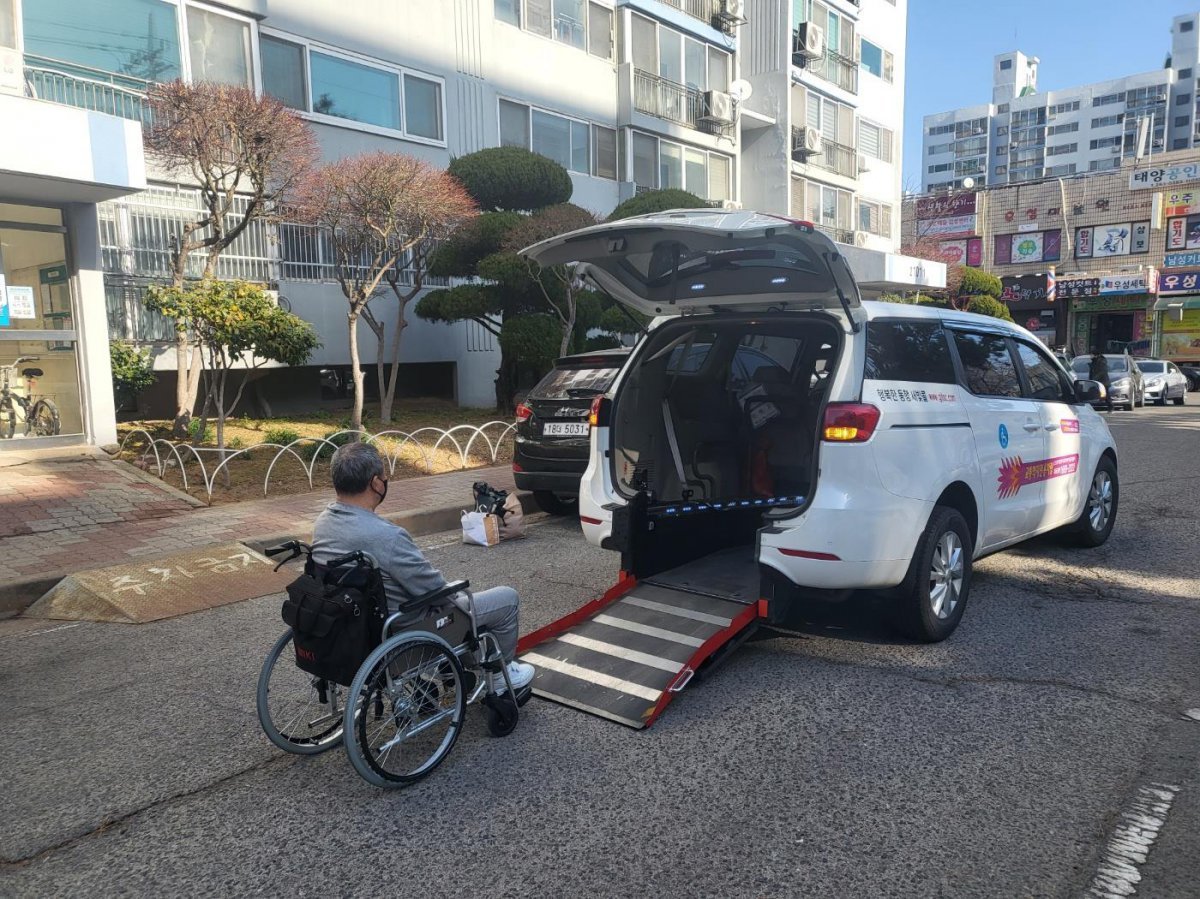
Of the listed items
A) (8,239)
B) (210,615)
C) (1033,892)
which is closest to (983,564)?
(1033,892)

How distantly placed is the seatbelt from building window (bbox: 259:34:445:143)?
37.8 ft

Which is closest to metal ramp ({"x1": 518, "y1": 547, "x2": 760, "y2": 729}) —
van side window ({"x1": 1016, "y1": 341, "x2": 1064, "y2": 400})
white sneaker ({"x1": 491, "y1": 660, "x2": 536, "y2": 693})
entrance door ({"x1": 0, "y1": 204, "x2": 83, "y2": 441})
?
white sneaker ({"x1": 491, "y1": 660, "x2": 536, "y2": 693})

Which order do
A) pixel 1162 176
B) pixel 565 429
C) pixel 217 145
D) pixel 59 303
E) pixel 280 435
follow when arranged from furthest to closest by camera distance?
pixel 1162 176 → pixel 280 435 → pixel 59 303 → pixel 217 145 → pixel 565 429

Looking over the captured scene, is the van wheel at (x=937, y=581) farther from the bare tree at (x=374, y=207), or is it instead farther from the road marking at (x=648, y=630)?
the bare tree at (x=374, y=207)

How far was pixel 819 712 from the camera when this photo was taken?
392cm

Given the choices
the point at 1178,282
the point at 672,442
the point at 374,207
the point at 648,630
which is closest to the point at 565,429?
the point at 672,442

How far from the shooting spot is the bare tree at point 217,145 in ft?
33.7

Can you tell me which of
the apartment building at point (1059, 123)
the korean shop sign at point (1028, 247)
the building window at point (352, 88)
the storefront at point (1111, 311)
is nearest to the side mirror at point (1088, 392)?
the building window at point (352, 88)

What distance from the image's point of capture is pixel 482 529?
7586 mm

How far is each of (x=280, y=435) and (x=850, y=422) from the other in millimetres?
9391

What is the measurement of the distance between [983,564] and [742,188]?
23524 millimetres

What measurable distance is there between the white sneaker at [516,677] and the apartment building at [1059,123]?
9714 cm

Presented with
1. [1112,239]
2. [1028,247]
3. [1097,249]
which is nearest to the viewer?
→ [1112,239]

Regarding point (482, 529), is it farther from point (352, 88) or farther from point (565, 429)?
point (352, 88)
